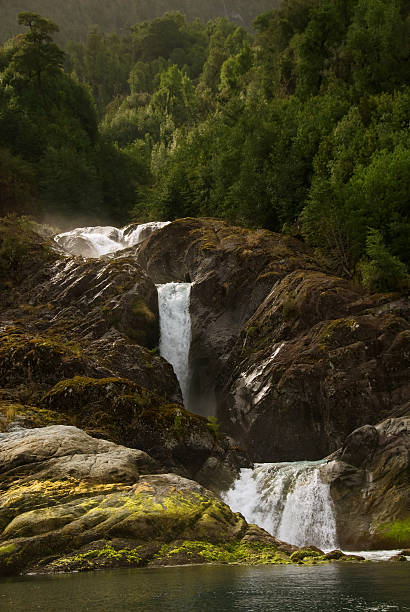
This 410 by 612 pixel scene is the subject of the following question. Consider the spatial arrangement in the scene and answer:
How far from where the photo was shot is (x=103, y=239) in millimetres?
65688

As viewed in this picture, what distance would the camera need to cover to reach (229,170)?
209ft

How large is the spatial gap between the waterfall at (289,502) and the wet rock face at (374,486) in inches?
24.0

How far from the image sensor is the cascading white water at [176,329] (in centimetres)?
4491

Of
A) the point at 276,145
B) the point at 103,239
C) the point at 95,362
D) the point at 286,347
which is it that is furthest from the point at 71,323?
the point at 276,145

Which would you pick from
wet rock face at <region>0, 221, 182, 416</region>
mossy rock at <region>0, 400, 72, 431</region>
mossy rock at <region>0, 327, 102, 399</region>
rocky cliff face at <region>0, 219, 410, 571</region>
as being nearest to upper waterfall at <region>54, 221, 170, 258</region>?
rocky cliff face at <region>0, 219, 410, 571</region>

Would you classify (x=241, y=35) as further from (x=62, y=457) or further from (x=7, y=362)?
(x=62, y=457)

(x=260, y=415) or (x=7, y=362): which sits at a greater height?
(x=7, y=362)

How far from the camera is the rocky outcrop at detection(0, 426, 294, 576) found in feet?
64.3

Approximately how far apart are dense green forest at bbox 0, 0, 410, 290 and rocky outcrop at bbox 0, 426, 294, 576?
899 inches

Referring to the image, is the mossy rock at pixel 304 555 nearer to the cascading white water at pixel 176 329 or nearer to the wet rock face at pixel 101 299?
the cascading white water at pixel 176 329

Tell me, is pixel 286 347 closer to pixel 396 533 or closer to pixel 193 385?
pixel 193 385

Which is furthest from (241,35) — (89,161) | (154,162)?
(89,161)

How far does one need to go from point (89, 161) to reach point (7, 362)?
65.4m

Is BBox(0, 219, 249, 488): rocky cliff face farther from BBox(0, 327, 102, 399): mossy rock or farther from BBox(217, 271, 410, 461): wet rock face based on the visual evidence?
BBox(217, 271, 410, 461): wet rock face
